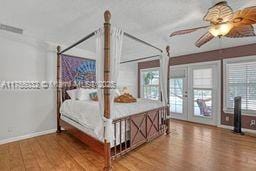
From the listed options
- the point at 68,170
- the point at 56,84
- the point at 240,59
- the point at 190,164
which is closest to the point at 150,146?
the point at 190,164

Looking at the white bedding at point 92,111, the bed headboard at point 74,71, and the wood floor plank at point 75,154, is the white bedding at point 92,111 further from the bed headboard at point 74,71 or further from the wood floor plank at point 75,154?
the bed headboard at point 74,71

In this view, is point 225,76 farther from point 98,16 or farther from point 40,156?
point 40,156

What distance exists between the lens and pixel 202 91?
5.10 metres

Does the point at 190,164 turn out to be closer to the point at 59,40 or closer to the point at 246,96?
the point at 246,96

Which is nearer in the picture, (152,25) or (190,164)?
(190,164)

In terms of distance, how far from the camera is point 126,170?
2260 mm

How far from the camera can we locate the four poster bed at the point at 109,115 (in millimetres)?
2230

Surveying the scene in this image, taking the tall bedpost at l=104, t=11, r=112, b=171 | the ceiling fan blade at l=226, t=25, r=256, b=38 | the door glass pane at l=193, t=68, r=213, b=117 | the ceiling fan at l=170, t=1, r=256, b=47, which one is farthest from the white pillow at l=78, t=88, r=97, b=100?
the door glass pane at l=193, t=68, r=213, b=117

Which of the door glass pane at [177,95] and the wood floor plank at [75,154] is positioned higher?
the door glass pane at [177,95]

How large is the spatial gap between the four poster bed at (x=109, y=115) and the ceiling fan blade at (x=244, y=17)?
1453mm

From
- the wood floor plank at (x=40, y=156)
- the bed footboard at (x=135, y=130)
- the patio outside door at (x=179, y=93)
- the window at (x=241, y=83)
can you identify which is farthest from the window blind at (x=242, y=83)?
the wood floor plank at (x=40, y=156)

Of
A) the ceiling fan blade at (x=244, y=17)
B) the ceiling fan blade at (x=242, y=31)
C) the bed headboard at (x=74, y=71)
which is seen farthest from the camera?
the bed headboard at (x=74, y=71)

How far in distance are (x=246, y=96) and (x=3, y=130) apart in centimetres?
600

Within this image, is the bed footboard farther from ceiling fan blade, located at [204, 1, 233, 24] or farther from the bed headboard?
the bed headboard
